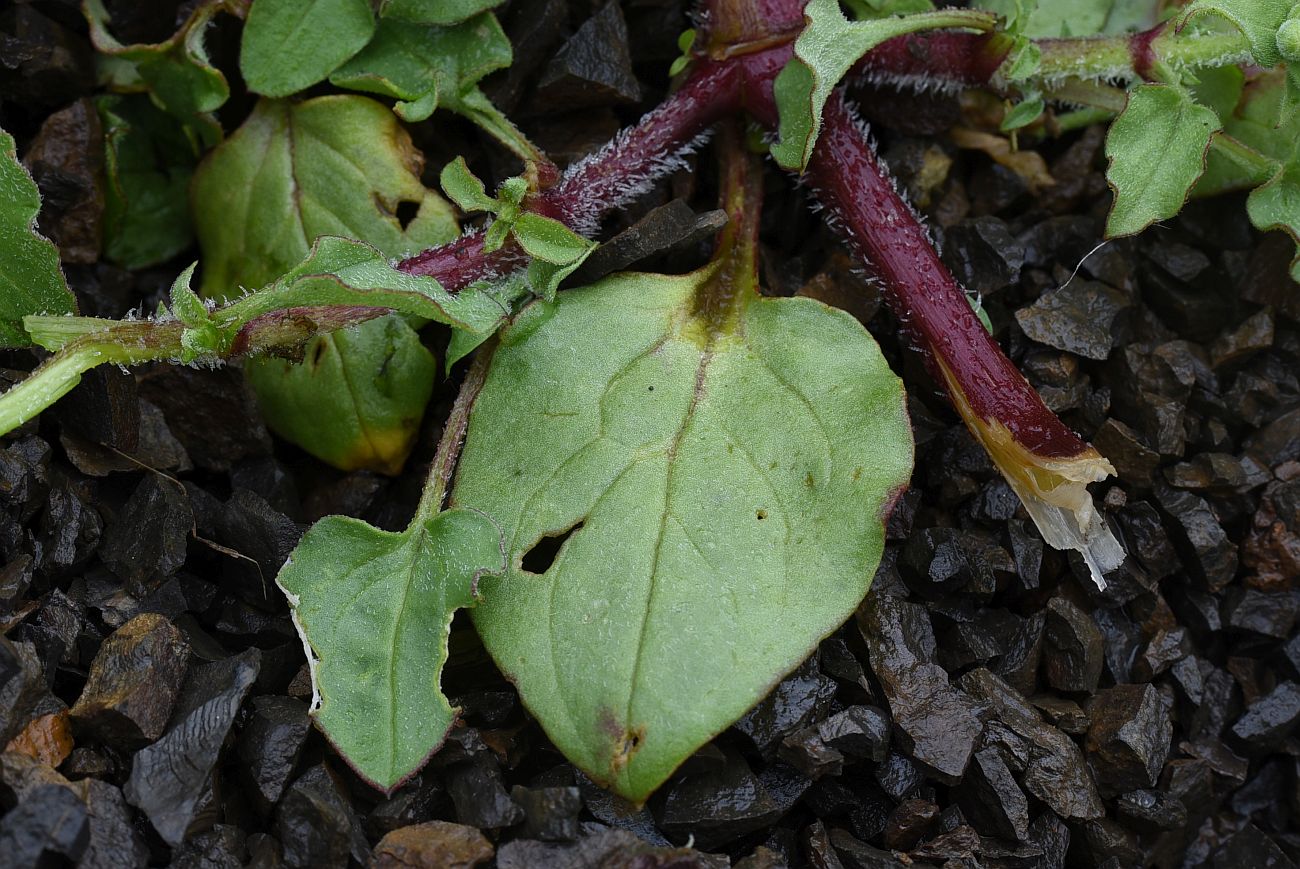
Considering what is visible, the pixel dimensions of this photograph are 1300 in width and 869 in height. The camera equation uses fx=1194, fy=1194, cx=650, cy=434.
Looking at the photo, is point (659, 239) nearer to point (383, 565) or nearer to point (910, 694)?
point (383, 565)

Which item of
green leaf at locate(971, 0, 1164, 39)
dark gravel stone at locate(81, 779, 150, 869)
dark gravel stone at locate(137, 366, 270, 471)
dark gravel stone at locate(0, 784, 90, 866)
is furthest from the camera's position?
green leaf at locate(971, 0, 1164, 39)

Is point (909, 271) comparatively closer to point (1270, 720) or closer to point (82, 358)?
point (1270, 720)

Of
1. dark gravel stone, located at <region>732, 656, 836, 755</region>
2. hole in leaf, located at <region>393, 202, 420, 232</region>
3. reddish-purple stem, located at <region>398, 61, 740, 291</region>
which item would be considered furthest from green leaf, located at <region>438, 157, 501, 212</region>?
dark gravel stone, located at <region>732, 656, 836, 755</region>

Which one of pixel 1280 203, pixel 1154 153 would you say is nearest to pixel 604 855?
pixel 1154 153

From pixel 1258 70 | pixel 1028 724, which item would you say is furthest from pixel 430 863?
pixel 1258 70

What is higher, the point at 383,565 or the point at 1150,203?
the point at 1150,203

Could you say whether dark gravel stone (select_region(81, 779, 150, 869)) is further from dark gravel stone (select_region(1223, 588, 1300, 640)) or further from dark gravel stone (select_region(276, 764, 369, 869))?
dark gravel stone (select_region(1223, 588, 1300, 640))
